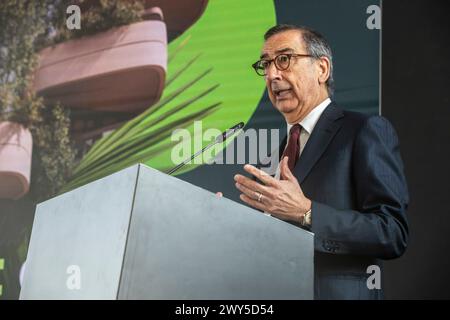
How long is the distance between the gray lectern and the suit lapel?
0.46 meters

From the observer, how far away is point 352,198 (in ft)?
5.86

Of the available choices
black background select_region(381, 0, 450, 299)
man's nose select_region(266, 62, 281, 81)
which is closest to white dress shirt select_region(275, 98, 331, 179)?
man's nose select_region(266, 62, 281, 81)

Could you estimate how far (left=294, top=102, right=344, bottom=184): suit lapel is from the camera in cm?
180

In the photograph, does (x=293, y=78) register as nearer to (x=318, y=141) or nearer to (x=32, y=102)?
(x=318, y=141)

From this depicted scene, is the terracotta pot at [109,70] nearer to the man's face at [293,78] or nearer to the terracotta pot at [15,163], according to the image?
the terracotta pot at [15,163]

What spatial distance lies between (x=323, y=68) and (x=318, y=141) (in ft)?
1.03

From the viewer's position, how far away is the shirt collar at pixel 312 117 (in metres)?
1.96

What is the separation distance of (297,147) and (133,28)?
5.63 ft

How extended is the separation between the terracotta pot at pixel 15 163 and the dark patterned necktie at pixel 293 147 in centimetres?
192

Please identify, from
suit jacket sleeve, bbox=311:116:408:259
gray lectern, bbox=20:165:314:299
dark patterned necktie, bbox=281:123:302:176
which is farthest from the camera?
dark patterned necktie, bbox=281:123:302:176

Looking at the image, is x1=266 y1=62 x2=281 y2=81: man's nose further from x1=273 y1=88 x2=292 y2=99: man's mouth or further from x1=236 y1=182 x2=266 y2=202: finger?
x1=236 y1=182 x2=266 y2=202: finger

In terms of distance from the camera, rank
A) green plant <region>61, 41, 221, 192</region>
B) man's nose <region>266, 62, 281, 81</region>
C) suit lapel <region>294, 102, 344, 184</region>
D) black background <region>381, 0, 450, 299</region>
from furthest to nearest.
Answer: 1. green plant <region>61, 41, 221, 192</region>
2. black background <region>381, 0, 450, 299</region>
3. man's nose <region>266, 62, 281, 81</region>
4. suit lapel <region>294, 102, 344, 184</region>

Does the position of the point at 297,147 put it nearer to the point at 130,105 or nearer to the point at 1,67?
the point at 130,105
